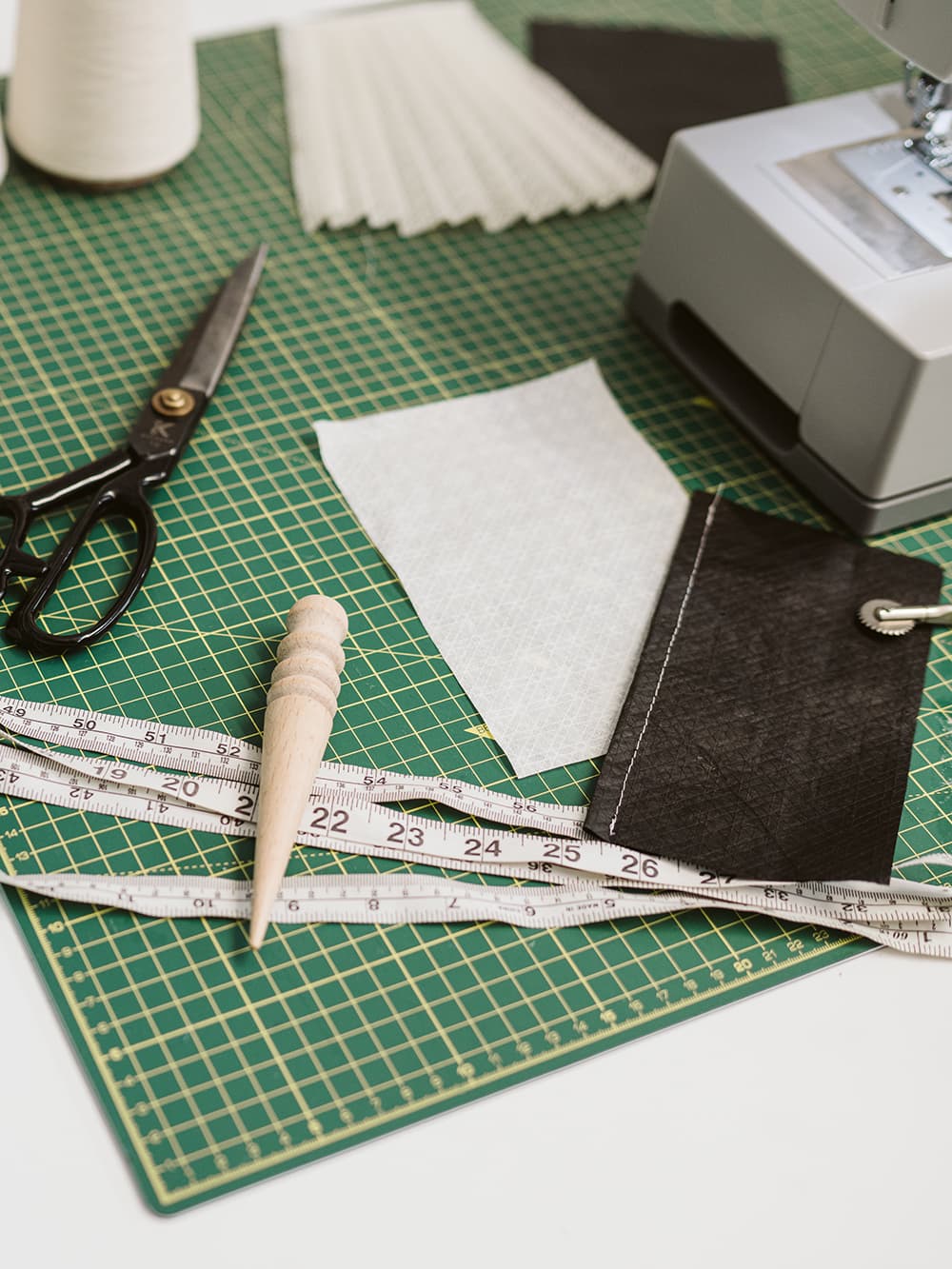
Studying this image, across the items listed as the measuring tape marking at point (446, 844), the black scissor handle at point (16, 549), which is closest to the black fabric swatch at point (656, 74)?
the black scissor handle at point (16, 549)

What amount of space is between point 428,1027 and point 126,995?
31 cm

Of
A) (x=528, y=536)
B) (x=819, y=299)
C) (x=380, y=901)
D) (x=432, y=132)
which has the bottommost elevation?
(x=380, y=901)

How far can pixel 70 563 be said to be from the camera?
179 centimetres

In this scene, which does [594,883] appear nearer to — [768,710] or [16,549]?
[768,710]

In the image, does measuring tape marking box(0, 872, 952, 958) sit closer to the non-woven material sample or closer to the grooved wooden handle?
the grooved wooden handle

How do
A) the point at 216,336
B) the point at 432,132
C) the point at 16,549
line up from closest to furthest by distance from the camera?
1. the point at 16,549
2. the point at 216,336
3. the point at 432,132

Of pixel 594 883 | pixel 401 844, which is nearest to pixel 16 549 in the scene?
pixel 401 844

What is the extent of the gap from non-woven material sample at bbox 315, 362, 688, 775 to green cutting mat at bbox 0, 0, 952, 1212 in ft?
0.13

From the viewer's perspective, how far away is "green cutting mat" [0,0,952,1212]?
1.41 meters

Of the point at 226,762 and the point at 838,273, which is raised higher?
the point at 838,273

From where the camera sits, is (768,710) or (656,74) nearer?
(768,710)

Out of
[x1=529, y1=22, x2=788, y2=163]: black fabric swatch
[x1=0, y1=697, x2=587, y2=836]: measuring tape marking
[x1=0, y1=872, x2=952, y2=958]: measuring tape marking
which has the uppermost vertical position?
[x1=529, y1=22, x2=788, y2=163]: black fabric swatch

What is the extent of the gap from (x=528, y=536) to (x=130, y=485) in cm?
53

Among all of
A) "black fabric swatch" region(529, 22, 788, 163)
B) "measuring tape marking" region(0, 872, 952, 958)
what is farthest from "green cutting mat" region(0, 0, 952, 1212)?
"black fabric swatch" region(529, 22, 788, 163)
